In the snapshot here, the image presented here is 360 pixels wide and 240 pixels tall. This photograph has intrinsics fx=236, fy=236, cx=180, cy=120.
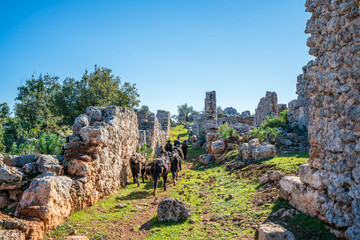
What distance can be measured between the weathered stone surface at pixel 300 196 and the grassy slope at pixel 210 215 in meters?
0.18

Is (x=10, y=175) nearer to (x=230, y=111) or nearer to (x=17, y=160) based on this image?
(x=17, y=160)

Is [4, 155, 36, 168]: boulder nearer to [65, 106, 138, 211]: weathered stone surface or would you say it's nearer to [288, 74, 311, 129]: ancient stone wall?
[65, 106, 138, 211]: weathered stone surface

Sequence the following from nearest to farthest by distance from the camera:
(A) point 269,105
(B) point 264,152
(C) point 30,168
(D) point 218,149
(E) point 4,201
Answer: (E) point 4,201 < (C) point 30,168 < (B) point 264,152 < (D) point 218,149 < (A) point 269,105

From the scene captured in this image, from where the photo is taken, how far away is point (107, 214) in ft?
21.6

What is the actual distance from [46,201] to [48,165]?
1628 millimetres

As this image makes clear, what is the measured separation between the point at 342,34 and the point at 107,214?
696 centimetres

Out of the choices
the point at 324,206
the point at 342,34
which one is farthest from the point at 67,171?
the point at 342,34

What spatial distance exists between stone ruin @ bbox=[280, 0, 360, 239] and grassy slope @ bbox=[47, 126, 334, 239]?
49 centimetres

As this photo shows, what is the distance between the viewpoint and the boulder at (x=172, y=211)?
5898 mm

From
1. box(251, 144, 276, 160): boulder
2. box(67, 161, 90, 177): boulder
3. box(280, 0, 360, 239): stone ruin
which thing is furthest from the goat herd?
box(280, 0, 360, 239): stone ruin

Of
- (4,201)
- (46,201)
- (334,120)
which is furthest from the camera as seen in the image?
(4,201)

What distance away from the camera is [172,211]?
5.92 m

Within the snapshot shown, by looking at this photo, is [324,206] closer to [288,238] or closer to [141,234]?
[288,238]

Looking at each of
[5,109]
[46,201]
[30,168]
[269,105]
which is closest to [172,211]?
[46,201]
